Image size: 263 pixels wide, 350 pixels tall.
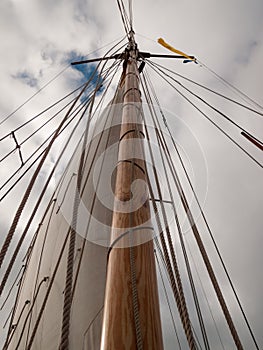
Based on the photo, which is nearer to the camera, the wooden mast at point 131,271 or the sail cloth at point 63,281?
the wooden mast at point 131,271

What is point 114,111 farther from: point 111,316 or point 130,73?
point 111,316

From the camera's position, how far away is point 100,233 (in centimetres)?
212

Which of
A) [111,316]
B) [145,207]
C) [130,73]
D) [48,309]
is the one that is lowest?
[111,316]

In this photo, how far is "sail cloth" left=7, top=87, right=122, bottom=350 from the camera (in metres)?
1.57

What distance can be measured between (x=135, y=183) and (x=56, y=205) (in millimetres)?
1793

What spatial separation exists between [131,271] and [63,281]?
3.84ft

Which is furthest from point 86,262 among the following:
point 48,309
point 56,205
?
point 56,205

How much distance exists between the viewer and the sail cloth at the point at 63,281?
1.57 meters

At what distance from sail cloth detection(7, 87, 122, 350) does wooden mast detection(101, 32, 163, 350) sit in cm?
48

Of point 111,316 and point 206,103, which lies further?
point 206,103

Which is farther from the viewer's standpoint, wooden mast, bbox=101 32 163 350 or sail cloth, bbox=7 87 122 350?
sail cloth, bbox=7 87 122 350

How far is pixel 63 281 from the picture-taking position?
2.00 meters

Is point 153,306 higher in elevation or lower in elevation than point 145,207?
lower

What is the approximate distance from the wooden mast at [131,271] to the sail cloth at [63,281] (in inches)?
18.7
